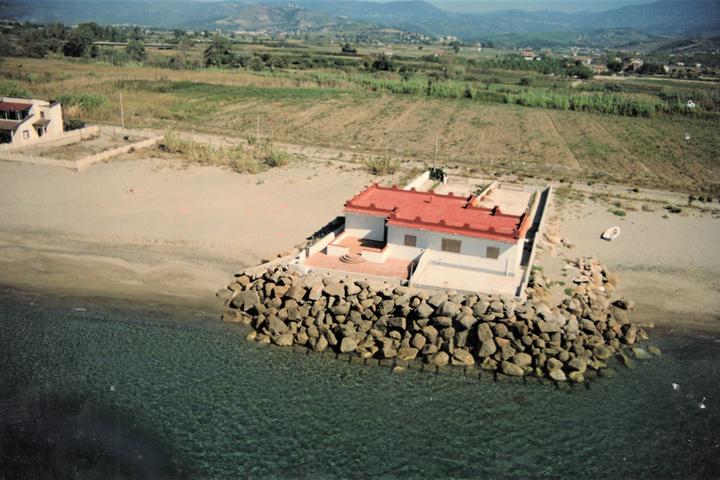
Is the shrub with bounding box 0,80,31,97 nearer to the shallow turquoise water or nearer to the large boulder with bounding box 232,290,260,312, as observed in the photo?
the shallow turquoise water

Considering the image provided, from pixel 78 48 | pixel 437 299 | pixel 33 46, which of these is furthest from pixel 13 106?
pixel 78 48

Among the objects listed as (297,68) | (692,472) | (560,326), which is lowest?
(692,472)

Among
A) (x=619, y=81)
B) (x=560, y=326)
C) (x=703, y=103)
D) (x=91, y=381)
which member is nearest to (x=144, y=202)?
(x=91, y=381)

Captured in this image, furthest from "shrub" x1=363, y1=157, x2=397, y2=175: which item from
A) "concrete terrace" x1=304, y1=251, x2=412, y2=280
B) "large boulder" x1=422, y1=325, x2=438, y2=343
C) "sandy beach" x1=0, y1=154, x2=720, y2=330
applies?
"large boulder" x1=422, y1=325, x2=438, y2=343

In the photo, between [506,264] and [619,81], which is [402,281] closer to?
[506,264]

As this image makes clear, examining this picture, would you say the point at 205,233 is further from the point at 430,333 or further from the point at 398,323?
the point at 430,333

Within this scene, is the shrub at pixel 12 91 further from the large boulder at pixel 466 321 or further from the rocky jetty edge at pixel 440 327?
the large boulder at pixel 466 321

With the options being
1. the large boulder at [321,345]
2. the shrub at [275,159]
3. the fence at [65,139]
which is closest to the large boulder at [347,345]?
the large boulder at [321,345]
